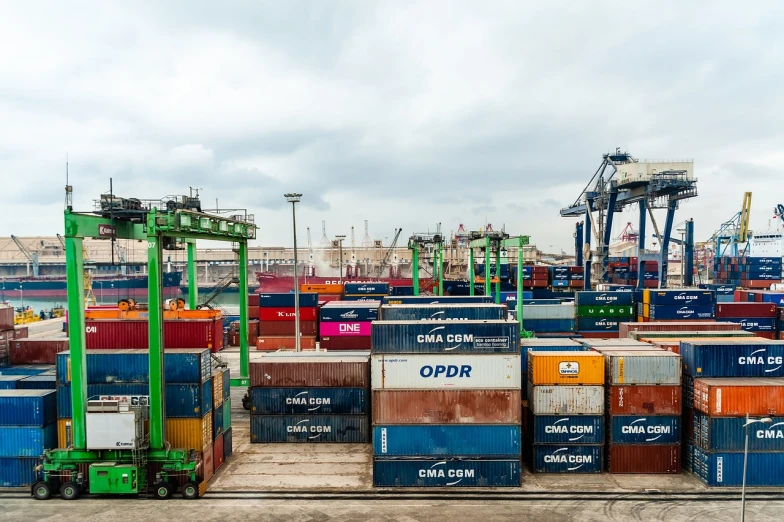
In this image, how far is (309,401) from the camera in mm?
26031

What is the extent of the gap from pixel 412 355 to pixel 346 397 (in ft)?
21.9

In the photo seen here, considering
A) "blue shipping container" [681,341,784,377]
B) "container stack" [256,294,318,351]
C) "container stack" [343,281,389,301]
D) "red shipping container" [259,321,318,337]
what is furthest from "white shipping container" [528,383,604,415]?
"container stack" [343,281,389,301]

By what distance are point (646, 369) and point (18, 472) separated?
1047 inches

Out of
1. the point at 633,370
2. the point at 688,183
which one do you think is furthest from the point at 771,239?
the point at 633,370

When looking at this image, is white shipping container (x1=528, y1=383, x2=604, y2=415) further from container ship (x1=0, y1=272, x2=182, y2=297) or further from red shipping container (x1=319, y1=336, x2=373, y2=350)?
container ship (x1=0, y1=272, x2=182, y2=297)

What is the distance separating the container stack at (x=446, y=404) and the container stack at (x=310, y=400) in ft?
16.8

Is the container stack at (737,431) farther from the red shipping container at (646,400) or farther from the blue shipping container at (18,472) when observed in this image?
the blue shipping container at (18,472)

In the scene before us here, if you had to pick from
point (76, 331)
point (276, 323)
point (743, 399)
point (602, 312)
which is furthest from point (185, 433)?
point (602, 312)

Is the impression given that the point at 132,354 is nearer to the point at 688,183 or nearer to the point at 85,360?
the point at 85,360

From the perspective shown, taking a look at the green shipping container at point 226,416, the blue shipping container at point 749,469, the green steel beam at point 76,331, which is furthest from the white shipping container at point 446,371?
the green steel beam at point 76,331

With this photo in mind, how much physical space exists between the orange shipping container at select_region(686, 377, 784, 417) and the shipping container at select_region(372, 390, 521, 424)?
773cm

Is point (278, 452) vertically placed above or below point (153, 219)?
below

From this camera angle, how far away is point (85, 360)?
1953cm

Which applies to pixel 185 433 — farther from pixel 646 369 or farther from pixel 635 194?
pixel 635 194
